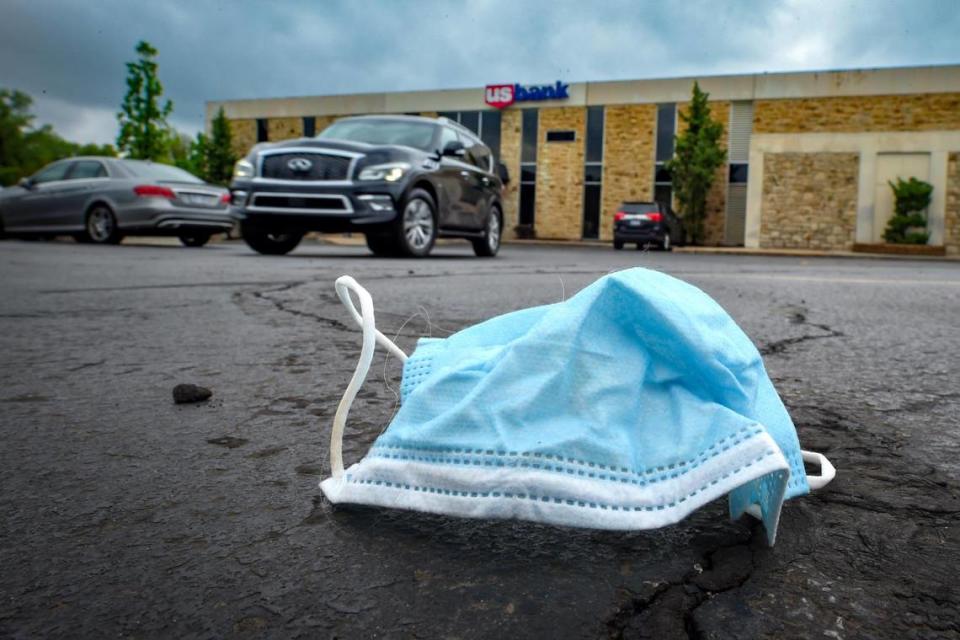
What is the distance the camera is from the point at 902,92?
816 inches

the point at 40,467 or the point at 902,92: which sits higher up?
the point at 902,92

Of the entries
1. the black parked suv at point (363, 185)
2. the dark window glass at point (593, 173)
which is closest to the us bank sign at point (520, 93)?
the dark window glass at point (593, 173)

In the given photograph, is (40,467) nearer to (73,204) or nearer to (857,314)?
(857,314)

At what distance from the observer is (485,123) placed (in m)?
25.4

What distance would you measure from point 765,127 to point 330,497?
77.2 ft

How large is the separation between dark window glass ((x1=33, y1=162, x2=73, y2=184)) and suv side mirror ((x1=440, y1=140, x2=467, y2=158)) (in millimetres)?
5758

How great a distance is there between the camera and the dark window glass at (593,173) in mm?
24234

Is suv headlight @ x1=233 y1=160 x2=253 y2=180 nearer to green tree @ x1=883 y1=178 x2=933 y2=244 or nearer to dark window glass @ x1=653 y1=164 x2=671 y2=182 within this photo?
green tree @ x1=883 y1=178 x2=933 y2=244

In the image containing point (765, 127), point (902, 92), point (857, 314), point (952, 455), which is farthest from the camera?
point (765, 127)

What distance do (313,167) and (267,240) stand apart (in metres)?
1.32

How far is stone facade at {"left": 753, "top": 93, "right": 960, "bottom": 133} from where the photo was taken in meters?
20.6

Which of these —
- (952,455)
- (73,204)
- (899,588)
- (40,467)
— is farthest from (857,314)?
(73,204)

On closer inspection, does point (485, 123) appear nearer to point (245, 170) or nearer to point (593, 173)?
point (593, 173)

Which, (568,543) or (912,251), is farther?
(912,251)
